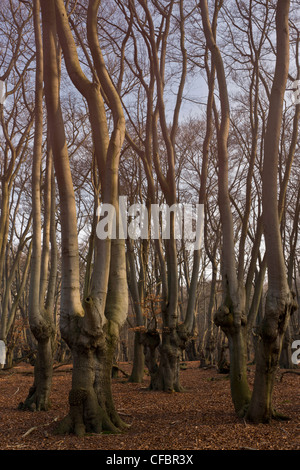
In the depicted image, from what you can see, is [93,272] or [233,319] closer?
[93,272]

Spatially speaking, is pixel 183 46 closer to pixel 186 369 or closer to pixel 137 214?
pixel 137 214

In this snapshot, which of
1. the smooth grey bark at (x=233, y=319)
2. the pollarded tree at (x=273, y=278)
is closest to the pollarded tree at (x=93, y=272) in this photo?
the smooth grey bark at (x=233, y=319)

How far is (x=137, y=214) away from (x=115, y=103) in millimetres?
9896

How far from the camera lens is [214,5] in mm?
10422

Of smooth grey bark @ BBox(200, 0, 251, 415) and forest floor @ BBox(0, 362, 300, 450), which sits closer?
forest floor @ BBox(0, 362, 300, 450)

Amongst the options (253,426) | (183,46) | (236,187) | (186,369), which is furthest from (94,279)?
(236,187)

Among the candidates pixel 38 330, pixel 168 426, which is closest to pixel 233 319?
pixel 168 426

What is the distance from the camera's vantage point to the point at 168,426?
19.4 ft

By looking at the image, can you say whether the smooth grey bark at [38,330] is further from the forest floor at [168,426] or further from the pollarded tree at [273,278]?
the pollarded tree at [273,278]

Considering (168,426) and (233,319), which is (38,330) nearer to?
(168,426)

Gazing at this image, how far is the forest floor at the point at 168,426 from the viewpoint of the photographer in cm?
474

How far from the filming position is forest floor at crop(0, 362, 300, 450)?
15.5 ft

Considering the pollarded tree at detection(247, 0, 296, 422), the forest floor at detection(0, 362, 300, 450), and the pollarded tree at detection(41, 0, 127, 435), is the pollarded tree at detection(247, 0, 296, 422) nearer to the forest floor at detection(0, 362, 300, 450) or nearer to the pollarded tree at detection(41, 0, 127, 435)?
the forest floor at detection(0, 362, 300, 450)

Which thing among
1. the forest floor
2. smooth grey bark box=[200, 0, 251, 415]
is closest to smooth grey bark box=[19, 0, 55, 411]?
the forest floor
